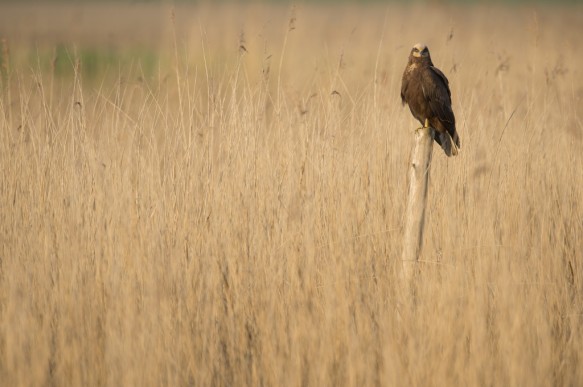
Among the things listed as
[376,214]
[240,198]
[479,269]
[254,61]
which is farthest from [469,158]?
[254,61]

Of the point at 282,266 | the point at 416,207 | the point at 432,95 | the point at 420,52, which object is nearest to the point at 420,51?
the point at 420,52

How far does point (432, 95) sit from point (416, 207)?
0.84 m

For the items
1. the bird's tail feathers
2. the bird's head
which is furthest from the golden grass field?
the bird's head

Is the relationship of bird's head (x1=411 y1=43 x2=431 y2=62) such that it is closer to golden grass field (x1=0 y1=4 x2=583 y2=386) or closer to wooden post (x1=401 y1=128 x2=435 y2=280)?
golden grass field (x1=0 y1=4 x2=583 y2=386)

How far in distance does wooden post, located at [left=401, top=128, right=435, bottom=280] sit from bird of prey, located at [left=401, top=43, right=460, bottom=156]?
1.63 feet

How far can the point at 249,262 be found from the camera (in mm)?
2963

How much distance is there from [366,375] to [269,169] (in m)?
1.16

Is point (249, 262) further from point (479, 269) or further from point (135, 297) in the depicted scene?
point (479, 269)

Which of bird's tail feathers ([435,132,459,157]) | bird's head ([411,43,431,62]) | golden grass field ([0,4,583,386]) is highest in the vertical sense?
bird's head ([411,43,431,62])

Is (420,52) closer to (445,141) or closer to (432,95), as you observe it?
(432,95)

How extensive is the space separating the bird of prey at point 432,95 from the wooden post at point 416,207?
498 millimetres

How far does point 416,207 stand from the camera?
2.88 metres

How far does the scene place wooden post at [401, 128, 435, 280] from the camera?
2859 millimetres

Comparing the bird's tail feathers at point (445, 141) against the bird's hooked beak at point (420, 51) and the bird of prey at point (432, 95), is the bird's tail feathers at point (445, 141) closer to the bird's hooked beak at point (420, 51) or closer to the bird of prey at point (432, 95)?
the bird of prey at point (432, 95)
